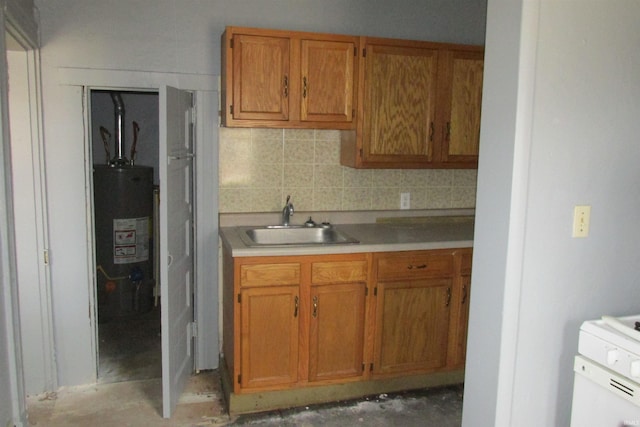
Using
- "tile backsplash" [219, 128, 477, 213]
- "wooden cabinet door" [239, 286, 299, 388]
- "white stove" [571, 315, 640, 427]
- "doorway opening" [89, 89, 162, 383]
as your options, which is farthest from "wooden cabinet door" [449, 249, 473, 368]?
"doorway opening" [89, 89, 162, 383]

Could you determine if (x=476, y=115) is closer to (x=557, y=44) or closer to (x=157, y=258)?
(x=557, y=44)

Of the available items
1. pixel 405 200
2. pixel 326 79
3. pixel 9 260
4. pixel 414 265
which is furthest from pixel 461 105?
pixel 9 260

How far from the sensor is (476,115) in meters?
3.33

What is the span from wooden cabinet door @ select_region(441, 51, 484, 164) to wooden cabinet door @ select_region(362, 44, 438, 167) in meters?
0.09

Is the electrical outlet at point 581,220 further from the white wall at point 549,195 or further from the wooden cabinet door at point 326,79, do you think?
the wooden cabinet door at point 326,79

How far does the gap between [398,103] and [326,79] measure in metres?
0.45

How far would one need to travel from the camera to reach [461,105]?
10.8 ft

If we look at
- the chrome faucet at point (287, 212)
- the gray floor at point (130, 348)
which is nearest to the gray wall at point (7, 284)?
the gray floor at point (130, 348)

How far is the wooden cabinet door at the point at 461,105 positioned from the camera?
326 cm

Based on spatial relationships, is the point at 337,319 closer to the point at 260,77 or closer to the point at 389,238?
the point at 389,238

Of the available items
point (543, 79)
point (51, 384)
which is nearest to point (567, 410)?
point (543, 79)

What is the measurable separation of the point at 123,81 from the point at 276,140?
939mm

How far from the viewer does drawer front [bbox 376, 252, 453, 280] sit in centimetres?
297

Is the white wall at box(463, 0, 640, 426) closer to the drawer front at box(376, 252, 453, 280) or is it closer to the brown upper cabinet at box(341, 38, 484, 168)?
the drawer front at box(376, 252, 453, 280)
